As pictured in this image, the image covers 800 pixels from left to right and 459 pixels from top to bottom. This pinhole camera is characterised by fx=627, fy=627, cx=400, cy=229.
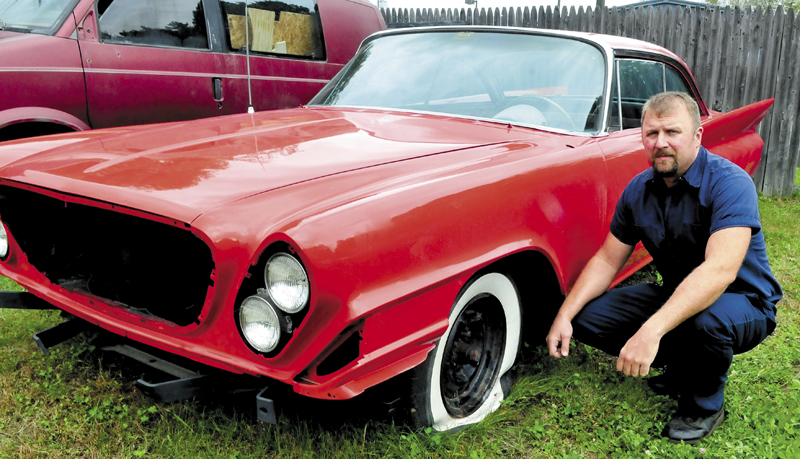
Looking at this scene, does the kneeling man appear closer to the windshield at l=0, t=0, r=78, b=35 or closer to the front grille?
the front grille

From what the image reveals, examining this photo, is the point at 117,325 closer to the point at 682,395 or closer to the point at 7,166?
the point at 7,166

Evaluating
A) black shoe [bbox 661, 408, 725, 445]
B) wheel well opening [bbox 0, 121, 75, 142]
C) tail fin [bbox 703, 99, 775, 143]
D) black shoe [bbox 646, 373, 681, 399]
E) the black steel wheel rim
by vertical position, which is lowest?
black shoe [bbox 646, 373, 681, 399]

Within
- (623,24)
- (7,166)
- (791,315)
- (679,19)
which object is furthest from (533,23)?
(7,166)

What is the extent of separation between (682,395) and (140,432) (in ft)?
6.46

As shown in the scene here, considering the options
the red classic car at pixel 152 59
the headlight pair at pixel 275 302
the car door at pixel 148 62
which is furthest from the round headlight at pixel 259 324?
the car door at pixel 148 62

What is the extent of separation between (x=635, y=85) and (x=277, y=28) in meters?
3.28

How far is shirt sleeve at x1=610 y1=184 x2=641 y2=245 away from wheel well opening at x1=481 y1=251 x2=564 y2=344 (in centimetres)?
34

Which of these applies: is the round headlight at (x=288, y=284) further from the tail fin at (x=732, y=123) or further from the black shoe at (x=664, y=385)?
the tail fin at (x=732, y=123)

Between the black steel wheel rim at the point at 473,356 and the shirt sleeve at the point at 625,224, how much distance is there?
62cm

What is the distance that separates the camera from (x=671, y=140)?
2291 mm

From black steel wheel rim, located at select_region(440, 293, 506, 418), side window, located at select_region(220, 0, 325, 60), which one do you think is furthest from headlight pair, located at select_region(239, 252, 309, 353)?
side window, located at select_region(220, 0, 325, 60)

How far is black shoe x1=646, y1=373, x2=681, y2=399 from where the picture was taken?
2553mm

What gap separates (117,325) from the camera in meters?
1.92

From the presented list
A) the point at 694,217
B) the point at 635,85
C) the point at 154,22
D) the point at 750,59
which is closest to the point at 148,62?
the point at 154,22
